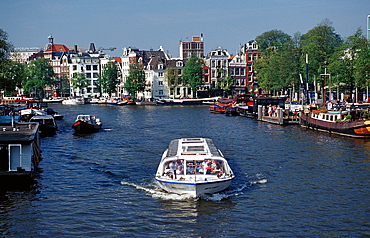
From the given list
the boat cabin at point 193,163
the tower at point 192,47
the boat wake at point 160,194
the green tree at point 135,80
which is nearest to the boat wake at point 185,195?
the boat wake at point 160,194

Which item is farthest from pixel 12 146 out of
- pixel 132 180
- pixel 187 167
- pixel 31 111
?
pixel 31 111

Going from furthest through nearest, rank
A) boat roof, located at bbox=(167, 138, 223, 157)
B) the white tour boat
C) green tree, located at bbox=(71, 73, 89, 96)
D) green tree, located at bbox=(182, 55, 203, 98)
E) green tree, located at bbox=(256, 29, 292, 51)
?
green tree, located at bbox=(71, 73, 89, 96)
green tree, located at bbox=(256, 29, 292, 51)
green tree, located at bbox=(182, 55, 203, 98)
boat roof, located at bbox=(167, 138, 223, 157)
the white tour boat

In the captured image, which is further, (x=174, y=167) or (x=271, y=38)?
(x=271, y=38)

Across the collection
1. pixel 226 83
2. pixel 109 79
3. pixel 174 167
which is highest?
pixel 109 79

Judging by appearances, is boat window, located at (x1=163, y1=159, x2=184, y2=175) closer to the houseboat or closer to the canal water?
the canal water

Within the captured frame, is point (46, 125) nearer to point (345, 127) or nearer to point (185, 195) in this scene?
point (345, 127)

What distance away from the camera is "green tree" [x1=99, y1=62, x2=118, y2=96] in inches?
7224

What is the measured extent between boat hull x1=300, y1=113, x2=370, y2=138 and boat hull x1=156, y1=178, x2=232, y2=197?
31633mm

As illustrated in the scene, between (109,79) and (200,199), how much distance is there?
154m

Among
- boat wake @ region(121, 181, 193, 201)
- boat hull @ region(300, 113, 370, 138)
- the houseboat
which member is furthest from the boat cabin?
boat hull @ region(300, 113, 370, 138)

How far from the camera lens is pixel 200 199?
33.1 m

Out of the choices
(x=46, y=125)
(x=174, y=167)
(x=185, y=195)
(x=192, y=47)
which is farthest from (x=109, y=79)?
Result: (x=185, y=195)

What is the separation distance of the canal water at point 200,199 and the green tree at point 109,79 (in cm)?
12741

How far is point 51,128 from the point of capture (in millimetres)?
71188
